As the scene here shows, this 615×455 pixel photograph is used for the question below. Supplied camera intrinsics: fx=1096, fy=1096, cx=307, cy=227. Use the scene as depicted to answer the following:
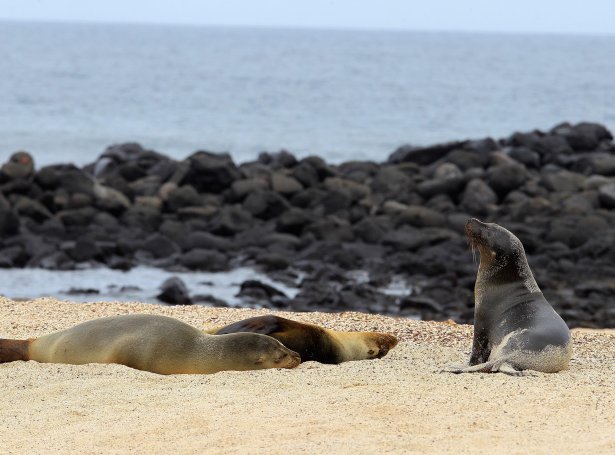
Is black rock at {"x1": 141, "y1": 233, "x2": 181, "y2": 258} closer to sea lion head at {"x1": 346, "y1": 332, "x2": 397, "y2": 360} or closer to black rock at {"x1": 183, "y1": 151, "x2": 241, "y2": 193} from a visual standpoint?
black rock at {"x1": 183, "y1": 151, "x2": 241, "y2": 193}

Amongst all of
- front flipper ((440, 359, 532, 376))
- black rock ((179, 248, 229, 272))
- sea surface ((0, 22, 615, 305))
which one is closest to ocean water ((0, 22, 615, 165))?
sea surface ((0, 22, 615, 305))

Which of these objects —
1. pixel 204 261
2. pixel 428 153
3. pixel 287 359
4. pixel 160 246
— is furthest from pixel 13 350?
pixel 428 153

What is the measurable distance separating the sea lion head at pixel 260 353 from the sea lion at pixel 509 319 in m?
0.99

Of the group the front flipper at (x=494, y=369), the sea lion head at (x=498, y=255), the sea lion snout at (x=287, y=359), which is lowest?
the sea lion snout at (x=287, y=359)

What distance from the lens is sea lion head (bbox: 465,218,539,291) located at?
7.11 metres

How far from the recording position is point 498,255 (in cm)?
713

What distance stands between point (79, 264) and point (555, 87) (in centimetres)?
6308

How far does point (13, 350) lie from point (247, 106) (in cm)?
4982

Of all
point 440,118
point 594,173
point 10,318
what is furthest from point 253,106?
point 10,318

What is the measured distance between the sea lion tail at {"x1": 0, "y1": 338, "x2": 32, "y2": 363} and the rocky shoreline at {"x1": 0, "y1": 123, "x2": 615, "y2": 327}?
7292 millimetres

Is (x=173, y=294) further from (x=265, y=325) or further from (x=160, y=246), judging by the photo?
(x=265, y=325)

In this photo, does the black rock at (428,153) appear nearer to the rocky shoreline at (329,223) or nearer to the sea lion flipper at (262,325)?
the rocky shoreline at (329,223)

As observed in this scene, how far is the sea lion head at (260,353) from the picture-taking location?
675cm

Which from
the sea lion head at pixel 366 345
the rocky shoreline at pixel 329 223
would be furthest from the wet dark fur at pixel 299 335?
the rocky shoreline at pixel 329 223
